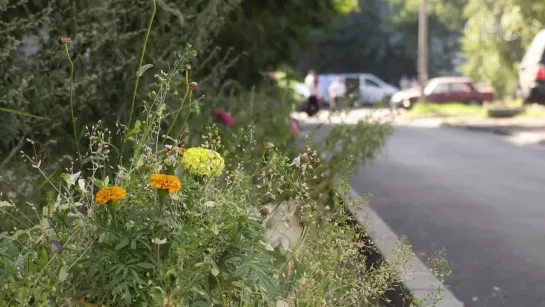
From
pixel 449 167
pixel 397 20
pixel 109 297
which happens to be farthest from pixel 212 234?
pixel 397 20

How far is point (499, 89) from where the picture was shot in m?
42.1

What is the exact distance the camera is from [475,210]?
10414mm

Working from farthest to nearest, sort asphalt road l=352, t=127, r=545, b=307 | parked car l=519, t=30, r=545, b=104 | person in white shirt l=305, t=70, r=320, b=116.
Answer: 1. person in white shirt l=305, t=70, r=320, b=116
2. parked car l=519, t=30, r=545, b=104
3. asphalt road l=352, t=127, r=545, b=307

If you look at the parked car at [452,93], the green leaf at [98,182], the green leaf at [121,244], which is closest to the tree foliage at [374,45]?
the parked car at [452,93]

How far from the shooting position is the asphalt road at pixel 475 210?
22.9 ft

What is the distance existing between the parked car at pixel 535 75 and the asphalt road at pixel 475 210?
7.41ft

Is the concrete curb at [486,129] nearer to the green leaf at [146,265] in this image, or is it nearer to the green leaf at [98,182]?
the green leaf at [98,182]

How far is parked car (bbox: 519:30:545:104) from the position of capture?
20844mm

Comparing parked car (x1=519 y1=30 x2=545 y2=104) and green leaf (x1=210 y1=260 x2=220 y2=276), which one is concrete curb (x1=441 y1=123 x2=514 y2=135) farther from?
green leaf (x1=210 y1=260 x2=220 y2=276)

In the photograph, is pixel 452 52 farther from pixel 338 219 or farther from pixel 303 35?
pixel 338 219

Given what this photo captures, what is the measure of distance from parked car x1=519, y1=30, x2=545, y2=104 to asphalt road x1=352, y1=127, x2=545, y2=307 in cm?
226

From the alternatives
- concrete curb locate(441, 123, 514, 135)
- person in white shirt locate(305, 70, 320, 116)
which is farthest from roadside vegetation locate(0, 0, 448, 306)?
person in white shirt locate(305, 70, 320, 116)

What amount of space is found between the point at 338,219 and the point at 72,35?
2.78m

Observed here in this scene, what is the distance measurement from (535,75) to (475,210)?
1131 centimetres
